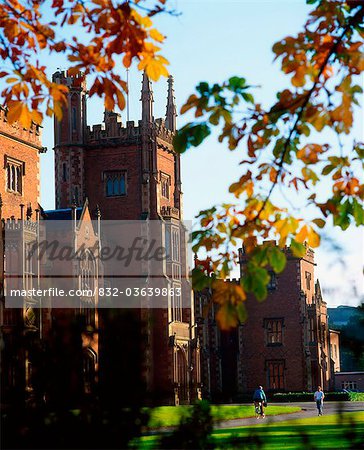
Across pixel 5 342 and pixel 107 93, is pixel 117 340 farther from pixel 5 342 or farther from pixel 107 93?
pixel 107 93

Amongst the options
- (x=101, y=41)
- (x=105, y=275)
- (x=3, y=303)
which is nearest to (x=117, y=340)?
(x=101, y=41)

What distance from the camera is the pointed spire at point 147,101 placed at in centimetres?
5538

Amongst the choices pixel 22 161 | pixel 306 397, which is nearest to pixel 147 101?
pixel 22 161

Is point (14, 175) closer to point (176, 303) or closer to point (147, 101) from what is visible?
point (176, 303)

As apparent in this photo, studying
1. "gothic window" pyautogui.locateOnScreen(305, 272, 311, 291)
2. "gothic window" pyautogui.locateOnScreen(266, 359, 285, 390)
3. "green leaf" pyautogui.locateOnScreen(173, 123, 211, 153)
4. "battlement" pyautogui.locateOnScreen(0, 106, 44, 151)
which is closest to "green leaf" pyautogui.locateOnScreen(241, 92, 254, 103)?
"green leaf" pyautogui.locateOnScreen(173, 123, 211, 153)

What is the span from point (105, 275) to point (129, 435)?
44.6m

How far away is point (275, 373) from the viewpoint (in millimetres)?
65438

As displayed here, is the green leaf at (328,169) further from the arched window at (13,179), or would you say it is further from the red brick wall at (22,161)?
the arched window at (13,179)

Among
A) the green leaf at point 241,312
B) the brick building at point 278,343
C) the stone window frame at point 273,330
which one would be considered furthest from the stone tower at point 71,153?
the green leaf at point 241,312

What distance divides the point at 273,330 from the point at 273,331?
0.23 ft

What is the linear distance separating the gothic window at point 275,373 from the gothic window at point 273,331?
53.5 inches

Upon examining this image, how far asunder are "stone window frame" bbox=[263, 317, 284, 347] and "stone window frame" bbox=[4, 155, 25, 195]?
29507 millimetres

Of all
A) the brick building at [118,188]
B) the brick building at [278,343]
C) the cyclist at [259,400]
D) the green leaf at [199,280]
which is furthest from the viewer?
the brick building at [278,343]

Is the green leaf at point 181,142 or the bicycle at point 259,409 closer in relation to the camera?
the green leaf at point 181,142
